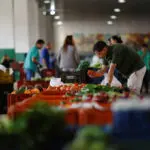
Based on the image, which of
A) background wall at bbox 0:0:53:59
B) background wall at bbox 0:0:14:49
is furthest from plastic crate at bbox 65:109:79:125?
background wall at bbox 0:0:14:49

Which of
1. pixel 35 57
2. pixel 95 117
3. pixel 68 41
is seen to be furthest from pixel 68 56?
pixel 95 117

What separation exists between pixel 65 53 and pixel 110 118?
8.10m

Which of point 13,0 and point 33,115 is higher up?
point 13,0

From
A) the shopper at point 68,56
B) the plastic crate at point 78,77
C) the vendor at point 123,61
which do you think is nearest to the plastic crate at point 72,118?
the vendor at point 123,61

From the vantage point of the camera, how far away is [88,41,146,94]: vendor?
6.38 metres

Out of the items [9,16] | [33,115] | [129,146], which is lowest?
[129,146]

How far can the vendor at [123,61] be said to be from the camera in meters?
6.38

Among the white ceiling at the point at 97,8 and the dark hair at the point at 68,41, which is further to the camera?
the white ceiling at the point at 97,8

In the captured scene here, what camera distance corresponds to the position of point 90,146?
2475mm

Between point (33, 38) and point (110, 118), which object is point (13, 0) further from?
point (110, 118)

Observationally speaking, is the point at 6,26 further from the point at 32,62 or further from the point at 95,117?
the point at 95,117

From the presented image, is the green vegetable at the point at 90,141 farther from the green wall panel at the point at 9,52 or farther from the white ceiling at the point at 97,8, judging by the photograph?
the white ceiling at the point at 97,8

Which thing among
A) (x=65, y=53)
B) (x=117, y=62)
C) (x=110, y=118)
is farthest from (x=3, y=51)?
(x=110, y=118)

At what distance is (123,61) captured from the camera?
6.73 metres
